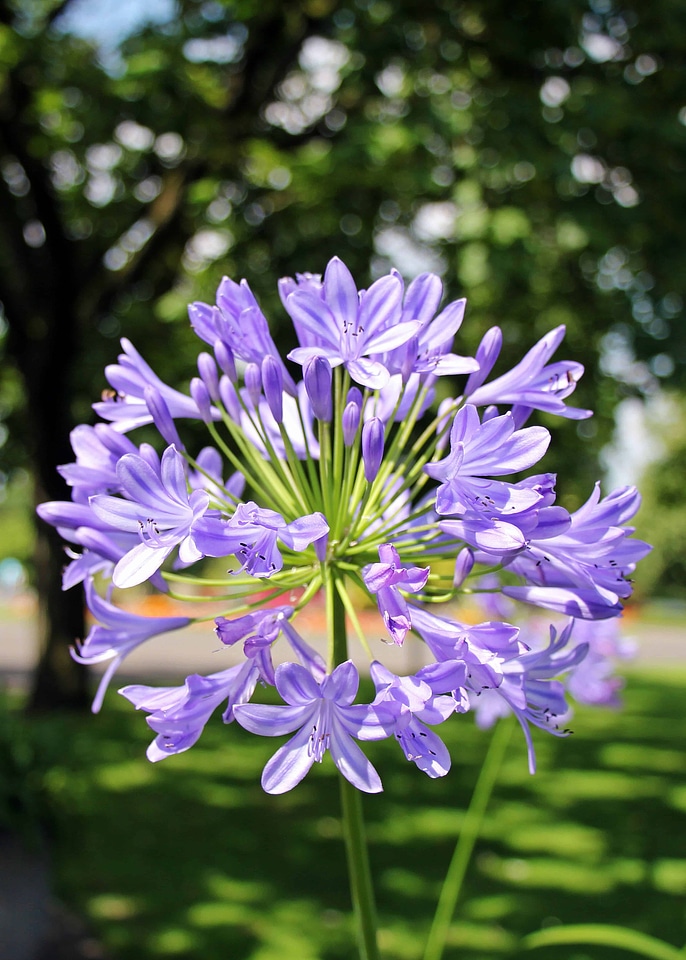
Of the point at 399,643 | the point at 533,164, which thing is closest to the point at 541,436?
the point at 399,643

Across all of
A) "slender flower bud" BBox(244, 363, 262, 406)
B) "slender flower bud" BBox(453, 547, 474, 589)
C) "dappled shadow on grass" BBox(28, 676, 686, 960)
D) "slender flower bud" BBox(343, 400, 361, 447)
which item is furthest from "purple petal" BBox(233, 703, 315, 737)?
"dappled shadow on grass" BBox(28, 676, 686, 960)

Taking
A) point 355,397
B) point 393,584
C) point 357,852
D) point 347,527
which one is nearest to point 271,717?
point 393,584

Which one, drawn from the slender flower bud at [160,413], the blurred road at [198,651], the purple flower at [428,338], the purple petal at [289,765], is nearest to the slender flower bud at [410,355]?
the purple flower at [428,338]

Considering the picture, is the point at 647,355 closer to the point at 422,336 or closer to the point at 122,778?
the point at 122,778

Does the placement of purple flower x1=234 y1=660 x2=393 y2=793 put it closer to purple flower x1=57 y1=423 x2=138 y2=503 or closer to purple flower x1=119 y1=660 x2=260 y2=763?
purple flower x1=119 y1=660 x2=260 y2=763

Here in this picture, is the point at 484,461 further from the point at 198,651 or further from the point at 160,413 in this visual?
the point at 198,651
